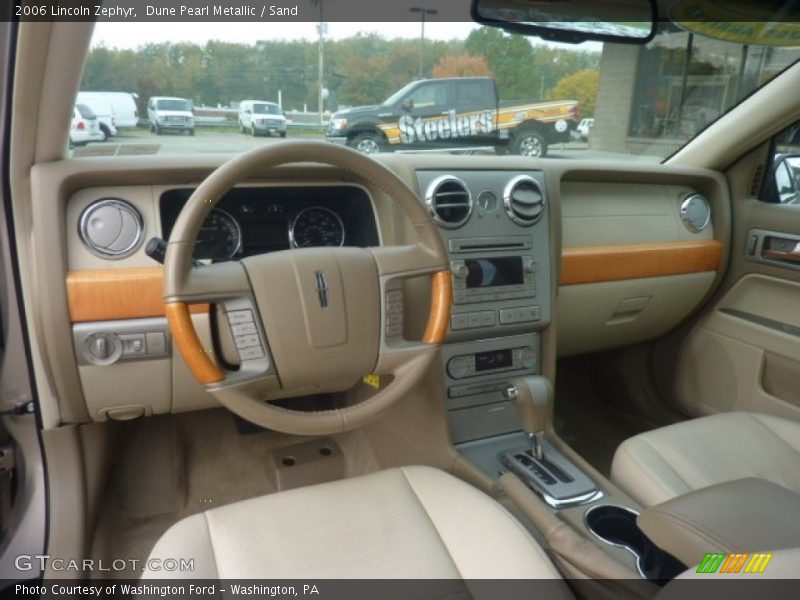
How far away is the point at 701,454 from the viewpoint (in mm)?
1572

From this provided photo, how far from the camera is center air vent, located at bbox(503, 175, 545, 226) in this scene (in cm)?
183

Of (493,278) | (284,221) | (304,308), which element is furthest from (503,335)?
(304,308)

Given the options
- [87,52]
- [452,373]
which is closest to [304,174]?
[87,52]

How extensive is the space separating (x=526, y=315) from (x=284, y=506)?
1001 millimetres

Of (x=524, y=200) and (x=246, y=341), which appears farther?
(x=524, y=200)

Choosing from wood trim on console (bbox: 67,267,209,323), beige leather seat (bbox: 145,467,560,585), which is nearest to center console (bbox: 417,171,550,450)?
beige leather seat (bbox: 145,467,560,585)

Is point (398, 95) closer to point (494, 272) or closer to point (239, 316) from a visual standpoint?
point (494, 272)

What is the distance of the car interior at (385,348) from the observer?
1.12 m

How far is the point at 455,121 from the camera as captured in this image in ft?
6.56

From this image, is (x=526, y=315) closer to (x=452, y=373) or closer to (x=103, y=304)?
(x=452, y=373)

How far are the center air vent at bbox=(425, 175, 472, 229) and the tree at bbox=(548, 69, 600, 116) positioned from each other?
2.28 ft

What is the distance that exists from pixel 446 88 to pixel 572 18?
1.52 feet

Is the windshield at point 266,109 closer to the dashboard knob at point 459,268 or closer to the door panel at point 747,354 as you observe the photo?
the dashboard knob at point 459,268

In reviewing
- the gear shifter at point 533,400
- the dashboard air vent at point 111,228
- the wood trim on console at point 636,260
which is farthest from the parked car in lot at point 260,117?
the wood trim on console at point 636,260
